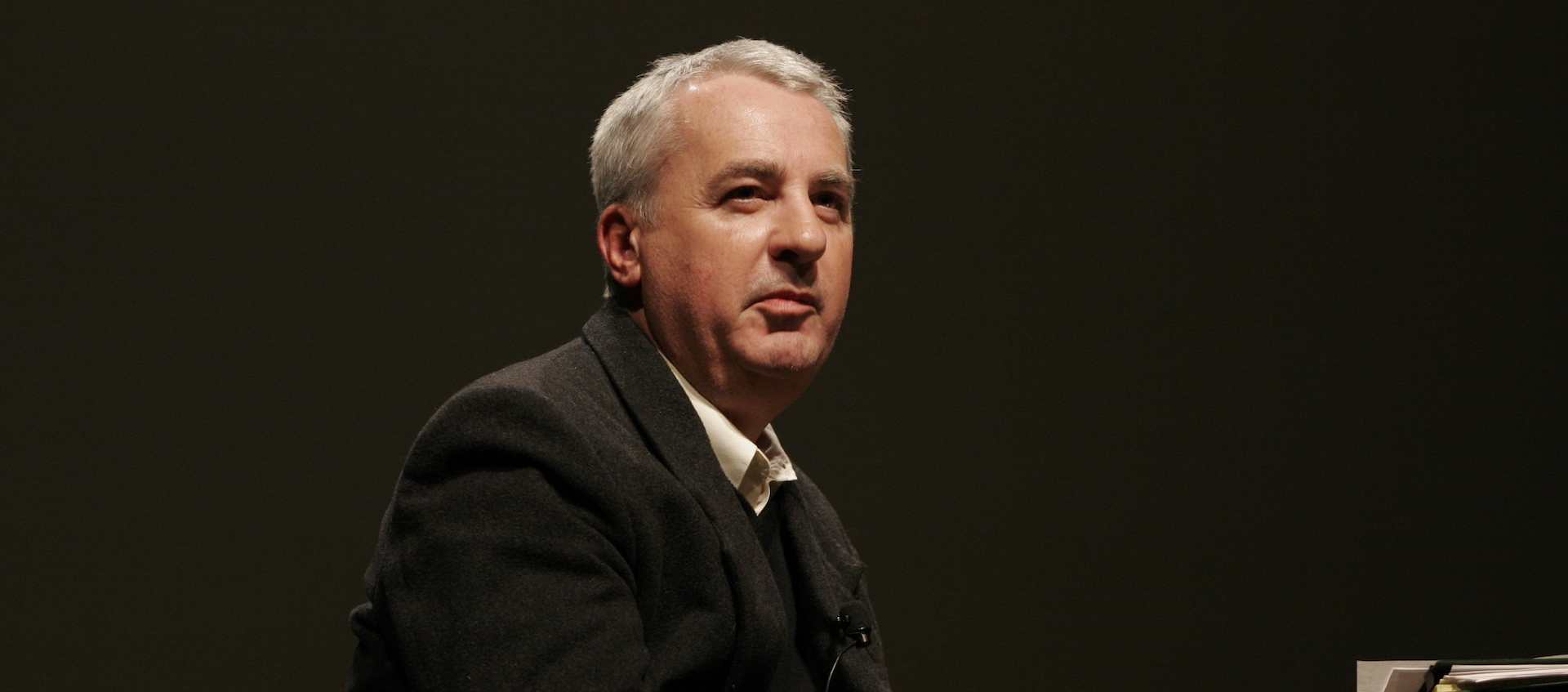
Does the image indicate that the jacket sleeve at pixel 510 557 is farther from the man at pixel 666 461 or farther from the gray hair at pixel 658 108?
the gray hair at pixel 658 108

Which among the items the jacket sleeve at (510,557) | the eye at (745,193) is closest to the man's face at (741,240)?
the eye at (745,193)

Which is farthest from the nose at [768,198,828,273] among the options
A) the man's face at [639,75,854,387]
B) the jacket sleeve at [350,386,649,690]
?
the jacket sleeve at [350,386,649,690]

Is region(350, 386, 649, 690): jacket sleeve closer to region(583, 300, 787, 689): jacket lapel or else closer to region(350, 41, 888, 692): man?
region(350, 41, 888, 692): man

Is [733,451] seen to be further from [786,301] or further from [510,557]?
[510,557]

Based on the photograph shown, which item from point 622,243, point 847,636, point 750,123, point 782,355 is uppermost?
point 750,123

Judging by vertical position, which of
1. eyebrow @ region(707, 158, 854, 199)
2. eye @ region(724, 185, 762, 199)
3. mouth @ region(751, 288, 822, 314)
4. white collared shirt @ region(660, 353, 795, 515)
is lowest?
white collared shirt @ region(660, 353, 795, 515)

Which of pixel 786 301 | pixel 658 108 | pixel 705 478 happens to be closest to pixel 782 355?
pixel 786 301

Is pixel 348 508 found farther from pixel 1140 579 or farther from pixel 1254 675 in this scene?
pixel 1254 675

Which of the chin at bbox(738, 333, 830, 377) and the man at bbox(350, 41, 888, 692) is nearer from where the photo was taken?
the man at bbox(350, 41, 888, 692)

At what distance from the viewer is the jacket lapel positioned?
1252 millimetres

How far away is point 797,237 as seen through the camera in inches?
55.1

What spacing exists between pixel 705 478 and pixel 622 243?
1.10ft

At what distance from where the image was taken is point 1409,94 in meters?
2.64

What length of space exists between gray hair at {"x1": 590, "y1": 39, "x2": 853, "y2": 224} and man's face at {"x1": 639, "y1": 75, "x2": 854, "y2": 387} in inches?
0.6
